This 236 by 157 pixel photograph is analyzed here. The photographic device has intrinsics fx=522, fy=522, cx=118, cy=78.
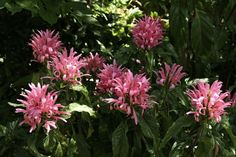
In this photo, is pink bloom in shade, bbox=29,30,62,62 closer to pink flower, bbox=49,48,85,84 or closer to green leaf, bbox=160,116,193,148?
pink flower, bbox=49,48,85,84

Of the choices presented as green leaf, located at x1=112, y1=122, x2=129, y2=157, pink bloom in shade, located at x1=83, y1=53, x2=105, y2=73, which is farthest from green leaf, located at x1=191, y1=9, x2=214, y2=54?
green leaf, located at x1=112, y1=122, x2=129, y2=157

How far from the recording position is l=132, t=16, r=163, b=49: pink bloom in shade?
2.51 meters

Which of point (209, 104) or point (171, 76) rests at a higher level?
point (171, 76)

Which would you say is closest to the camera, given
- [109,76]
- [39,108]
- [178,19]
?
[39,108]

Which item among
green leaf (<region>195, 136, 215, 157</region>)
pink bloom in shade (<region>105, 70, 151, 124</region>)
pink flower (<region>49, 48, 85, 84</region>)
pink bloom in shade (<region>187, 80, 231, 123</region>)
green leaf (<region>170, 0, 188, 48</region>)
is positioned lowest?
green leaf (<region>195, 136, 215, 157</region>)

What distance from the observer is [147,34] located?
250 cm

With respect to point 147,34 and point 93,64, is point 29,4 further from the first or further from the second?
point 147,34

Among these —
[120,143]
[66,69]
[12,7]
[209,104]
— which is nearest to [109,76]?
[66,69]

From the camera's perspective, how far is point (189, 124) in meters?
2.15

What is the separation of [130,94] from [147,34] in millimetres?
491

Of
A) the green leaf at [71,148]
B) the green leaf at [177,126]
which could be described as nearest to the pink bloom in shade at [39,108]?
the green leaf at [71,148]

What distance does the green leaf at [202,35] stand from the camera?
271 centimetres

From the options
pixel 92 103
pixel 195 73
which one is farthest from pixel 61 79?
pixel 195 73

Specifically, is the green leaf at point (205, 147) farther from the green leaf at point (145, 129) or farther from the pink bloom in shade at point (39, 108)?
the pink bloom in shade at point (39, 108)
